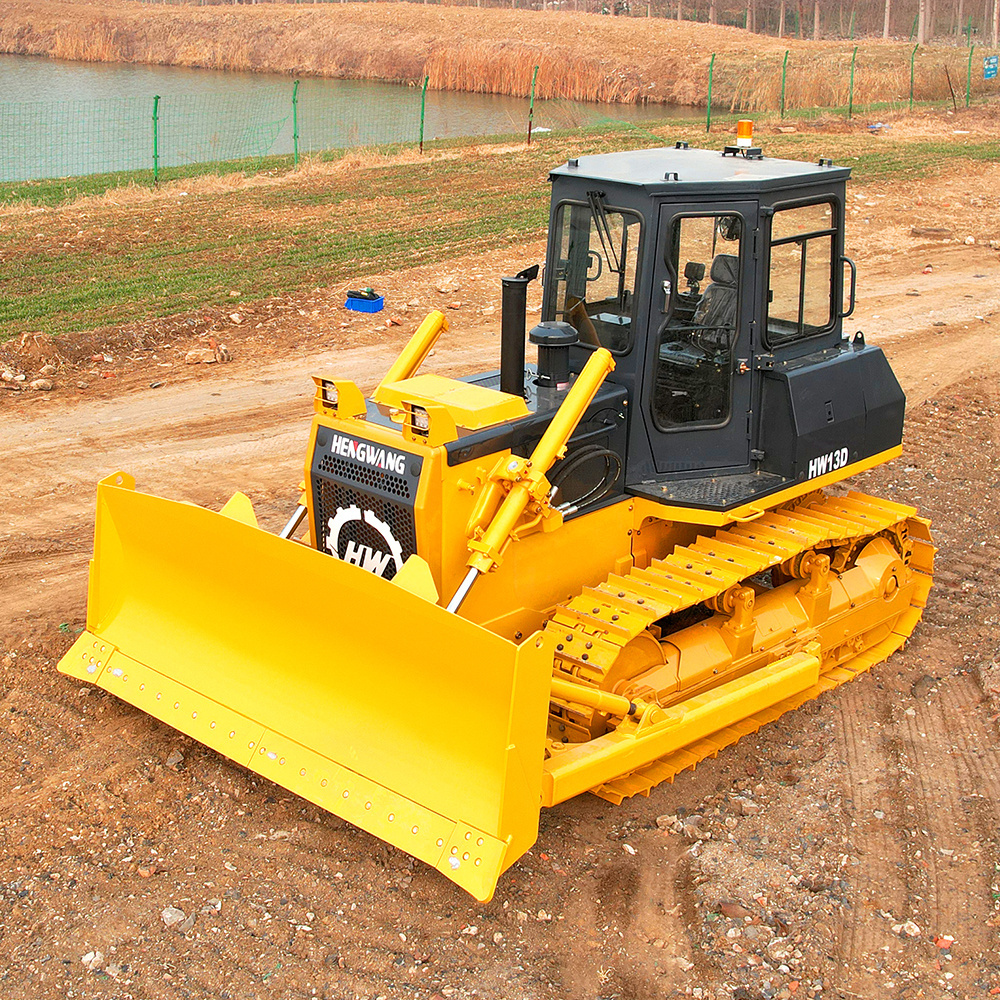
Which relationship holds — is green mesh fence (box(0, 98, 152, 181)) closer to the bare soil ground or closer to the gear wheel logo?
the bare soil ground

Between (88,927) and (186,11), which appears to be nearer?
(88,927)

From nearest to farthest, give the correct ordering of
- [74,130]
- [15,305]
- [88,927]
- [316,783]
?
[88,927] → [316,783] → [15,305] → [74,130]

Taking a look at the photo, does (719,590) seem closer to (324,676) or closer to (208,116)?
(324,676)

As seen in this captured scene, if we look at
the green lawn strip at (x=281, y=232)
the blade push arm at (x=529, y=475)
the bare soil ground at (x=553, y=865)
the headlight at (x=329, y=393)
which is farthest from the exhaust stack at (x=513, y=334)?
the green lawn strip at (x=281, y=232)

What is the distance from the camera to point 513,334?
19.3 ft

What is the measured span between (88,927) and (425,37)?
1562 inches

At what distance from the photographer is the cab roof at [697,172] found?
5895 millimetres

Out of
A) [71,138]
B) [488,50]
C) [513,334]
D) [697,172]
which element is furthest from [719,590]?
[488,50]

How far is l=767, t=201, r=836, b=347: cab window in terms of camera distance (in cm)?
631

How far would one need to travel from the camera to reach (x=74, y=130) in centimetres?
2544

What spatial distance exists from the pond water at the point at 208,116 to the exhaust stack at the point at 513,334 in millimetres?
15991

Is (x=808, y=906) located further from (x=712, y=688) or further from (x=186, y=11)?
(x=186, y=11)

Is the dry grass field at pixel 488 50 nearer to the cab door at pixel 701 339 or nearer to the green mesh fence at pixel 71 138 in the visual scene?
the green mesh fence at pixel 71 138

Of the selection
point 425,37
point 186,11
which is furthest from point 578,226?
point 186,11
